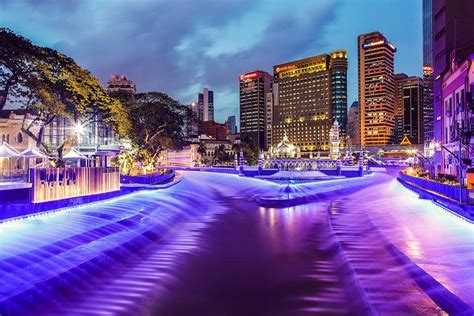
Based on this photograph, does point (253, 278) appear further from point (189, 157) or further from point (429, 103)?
point (189, 157)

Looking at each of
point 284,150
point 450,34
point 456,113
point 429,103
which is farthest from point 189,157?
point 456,113

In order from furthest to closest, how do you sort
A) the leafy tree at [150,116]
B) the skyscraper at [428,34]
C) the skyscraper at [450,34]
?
the skyscraper at [428,34], the leafy tree at [150,116], the skyscraper at [450,34]

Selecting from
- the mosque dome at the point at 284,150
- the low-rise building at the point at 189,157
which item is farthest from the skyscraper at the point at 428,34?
the low-rise building at the point at 189,157

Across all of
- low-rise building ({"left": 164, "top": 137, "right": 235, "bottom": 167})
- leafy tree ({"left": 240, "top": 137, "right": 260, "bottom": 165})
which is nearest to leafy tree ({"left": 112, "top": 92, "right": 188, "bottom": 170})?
leafy tree ({"left": 240, "top": 137, "right": 260, "bottom": 165})

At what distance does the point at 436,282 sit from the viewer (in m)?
9.39

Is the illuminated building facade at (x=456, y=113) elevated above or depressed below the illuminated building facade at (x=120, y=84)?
below

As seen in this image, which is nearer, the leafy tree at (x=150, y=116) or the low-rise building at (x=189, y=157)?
the leafy tree at (x=150, y=116)

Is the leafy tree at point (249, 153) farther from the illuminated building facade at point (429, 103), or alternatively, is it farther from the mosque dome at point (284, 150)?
the illuminated building facade at point (429, 103)

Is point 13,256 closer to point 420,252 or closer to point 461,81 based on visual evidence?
point 420,252

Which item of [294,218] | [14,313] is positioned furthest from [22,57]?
[294,218]

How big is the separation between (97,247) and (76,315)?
154 inches

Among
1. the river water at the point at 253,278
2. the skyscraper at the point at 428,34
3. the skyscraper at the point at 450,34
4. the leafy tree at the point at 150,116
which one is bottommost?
the river water at the point at 253,278


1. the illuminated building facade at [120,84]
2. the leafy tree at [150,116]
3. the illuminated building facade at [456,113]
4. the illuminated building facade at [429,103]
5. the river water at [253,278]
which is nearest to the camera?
the river water at [253,278]

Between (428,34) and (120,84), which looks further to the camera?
(120,84)
